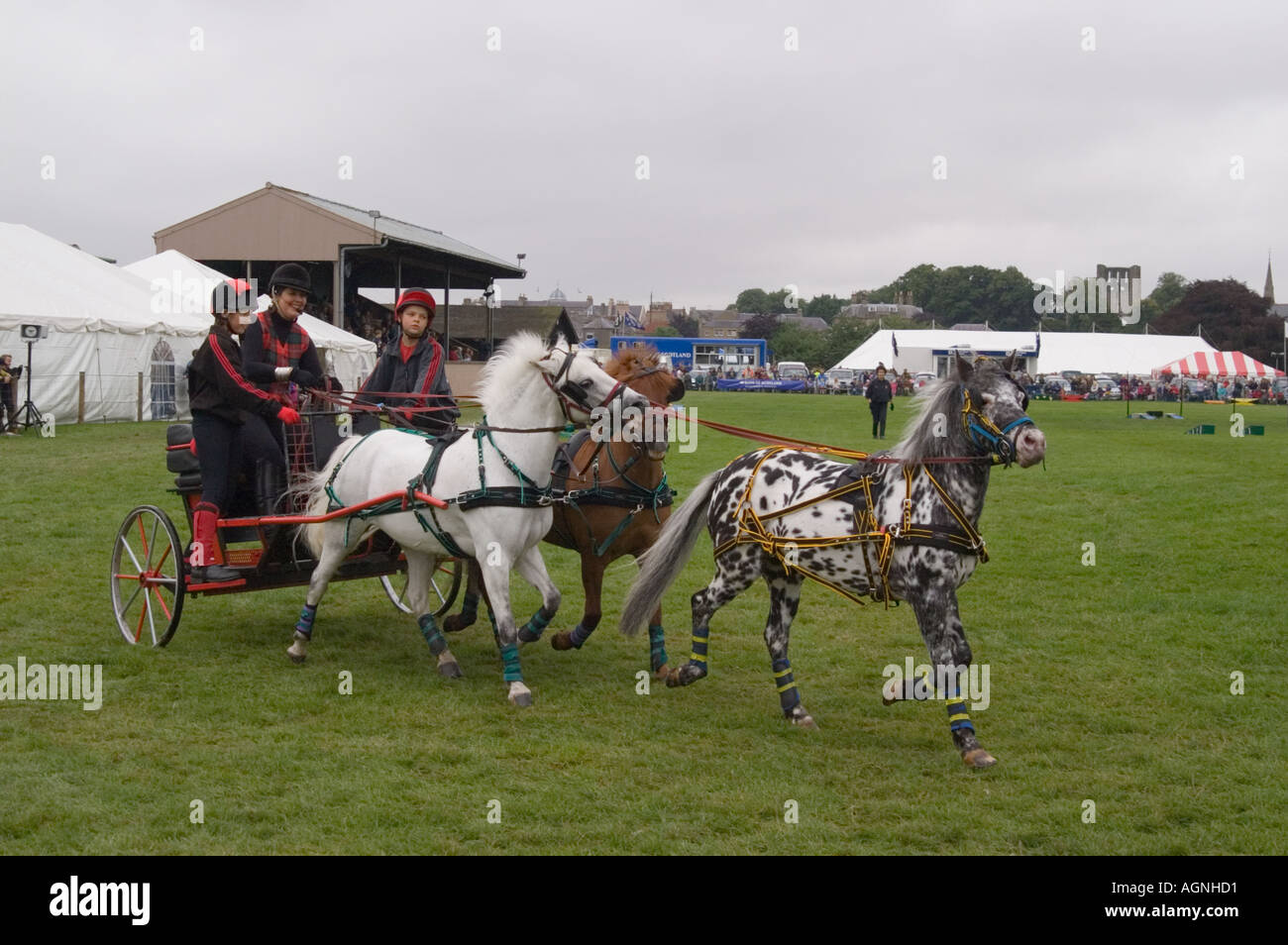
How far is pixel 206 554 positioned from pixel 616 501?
284cm

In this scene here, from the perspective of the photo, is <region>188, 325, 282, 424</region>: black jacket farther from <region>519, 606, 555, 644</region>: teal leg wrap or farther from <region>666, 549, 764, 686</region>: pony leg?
<region>666, 549, 764, 686</region>: pony leg

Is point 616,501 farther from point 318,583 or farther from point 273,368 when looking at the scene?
point 273,368

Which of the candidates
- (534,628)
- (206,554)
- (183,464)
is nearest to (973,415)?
(534,628)

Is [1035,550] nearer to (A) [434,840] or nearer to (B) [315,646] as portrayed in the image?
(B) [315,646]

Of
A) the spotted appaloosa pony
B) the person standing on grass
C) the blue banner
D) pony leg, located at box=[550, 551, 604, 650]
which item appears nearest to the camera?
the spotted appaloosa pony

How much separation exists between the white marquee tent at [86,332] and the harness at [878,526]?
25035 mm

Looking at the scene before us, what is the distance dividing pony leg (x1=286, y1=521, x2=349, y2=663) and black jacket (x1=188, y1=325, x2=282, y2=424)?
100 centimetres

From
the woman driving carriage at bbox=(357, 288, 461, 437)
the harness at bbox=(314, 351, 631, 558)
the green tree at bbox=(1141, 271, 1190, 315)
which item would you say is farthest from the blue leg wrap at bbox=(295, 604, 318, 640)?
the green tree at bbox=(1141, 271, 1190, 315)

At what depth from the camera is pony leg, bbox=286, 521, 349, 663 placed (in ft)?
26.8

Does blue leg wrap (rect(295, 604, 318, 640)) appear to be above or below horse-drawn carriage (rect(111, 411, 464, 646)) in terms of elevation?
below

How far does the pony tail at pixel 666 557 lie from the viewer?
7.21 metres

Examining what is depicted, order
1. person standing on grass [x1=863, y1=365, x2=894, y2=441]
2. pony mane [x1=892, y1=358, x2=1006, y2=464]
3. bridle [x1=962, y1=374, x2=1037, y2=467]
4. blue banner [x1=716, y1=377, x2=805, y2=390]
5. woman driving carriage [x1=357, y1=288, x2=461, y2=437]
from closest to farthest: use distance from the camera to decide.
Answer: bridle [x1=962, y1=374, x2=1037, y2=467] → pony mane [x1=892, y1=358, x2=1006, y2=464] → woman driving carriage [x1=357, y1=288, x2=461, y2=437] → person standing on grass [x1=863, y1=365, x2=894, y2=441] → blue banner [x1=716, y1=377, x2=805, y2=390]

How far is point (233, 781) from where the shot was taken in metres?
5.69

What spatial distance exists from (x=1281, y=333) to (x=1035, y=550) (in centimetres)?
8393
